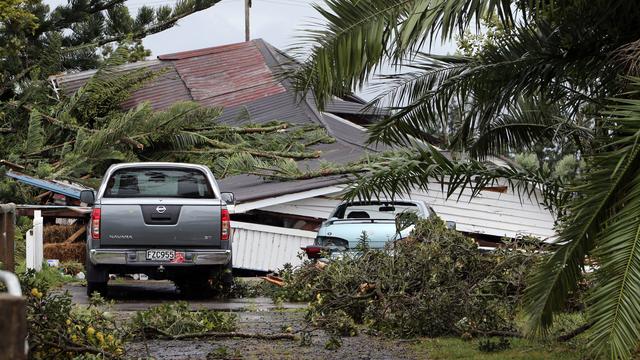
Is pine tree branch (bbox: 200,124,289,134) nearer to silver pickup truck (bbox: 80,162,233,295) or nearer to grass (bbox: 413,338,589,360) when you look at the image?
silver pickup truck (bbox: 80,162,233,295)

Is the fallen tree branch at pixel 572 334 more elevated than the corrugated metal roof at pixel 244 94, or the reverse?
the corrugated metal roof at pixel 244 94

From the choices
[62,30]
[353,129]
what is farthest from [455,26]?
[62,30]

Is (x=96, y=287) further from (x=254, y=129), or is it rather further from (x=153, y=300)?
(x=254, y=129)

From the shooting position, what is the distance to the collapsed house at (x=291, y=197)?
2116 centimetres

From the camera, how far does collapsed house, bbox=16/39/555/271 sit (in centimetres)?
2116

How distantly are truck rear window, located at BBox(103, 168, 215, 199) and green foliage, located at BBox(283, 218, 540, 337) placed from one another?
3.49 m

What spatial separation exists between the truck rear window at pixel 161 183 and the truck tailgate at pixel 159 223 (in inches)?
22.8

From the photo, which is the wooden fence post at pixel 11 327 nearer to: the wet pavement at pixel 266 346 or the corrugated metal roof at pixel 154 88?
the wet pavement at pixel 266 346

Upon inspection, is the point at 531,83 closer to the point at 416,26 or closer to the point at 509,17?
the point at 509,17

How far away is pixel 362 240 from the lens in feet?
Result: 38.8

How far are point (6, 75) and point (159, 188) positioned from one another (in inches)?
532

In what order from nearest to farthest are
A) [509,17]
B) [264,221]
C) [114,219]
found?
[509,17] → [114,219] → [264,221]

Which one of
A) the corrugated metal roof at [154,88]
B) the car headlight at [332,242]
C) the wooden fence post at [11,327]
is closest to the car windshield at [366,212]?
the car headlight at [332,242]

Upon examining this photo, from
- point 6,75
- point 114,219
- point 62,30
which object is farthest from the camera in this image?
point 62,30
